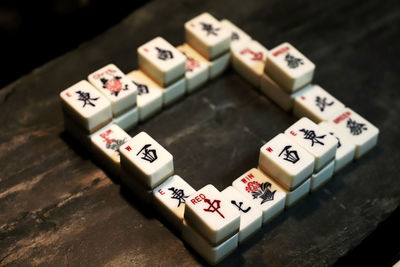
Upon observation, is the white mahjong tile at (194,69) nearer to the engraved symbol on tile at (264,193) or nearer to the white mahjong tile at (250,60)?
the white mahjong tile at (250,60)

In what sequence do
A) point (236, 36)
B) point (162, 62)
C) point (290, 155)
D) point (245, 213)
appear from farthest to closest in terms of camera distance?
point (236, 36) → point (162, 62) → point (290, 155) → point (245, 213)

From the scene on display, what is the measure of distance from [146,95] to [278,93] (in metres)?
0.82

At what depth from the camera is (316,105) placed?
4152mm

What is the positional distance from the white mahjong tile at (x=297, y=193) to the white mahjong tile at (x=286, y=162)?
0.03 metres

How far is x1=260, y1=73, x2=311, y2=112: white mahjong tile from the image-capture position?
4.21m

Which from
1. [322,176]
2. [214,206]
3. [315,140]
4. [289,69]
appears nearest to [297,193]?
[322,176]

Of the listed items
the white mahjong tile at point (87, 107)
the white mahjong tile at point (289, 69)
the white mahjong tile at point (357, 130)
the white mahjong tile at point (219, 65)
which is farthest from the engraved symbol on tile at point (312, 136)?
the white mahjong tile at point (87, 107)

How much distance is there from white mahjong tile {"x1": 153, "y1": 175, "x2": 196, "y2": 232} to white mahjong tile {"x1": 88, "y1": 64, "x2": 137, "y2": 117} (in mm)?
551

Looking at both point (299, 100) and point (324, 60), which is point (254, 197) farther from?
point (324, 60)

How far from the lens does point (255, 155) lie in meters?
4.04

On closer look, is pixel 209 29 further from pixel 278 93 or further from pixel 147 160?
pixel 147 160

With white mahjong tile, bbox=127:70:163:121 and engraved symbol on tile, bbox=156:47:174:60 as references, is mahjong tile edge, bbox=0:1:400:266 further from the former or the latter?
engraved symbol on tile, bbox=156:47:174:60

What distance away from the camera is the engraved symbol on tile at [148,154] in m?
3.64

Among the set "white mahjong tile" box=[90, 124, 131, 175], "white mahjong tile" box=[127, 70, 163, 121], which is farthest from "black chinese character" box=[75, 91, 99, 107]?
"white mahjong tile" box=[127, 70, 163, 121]
